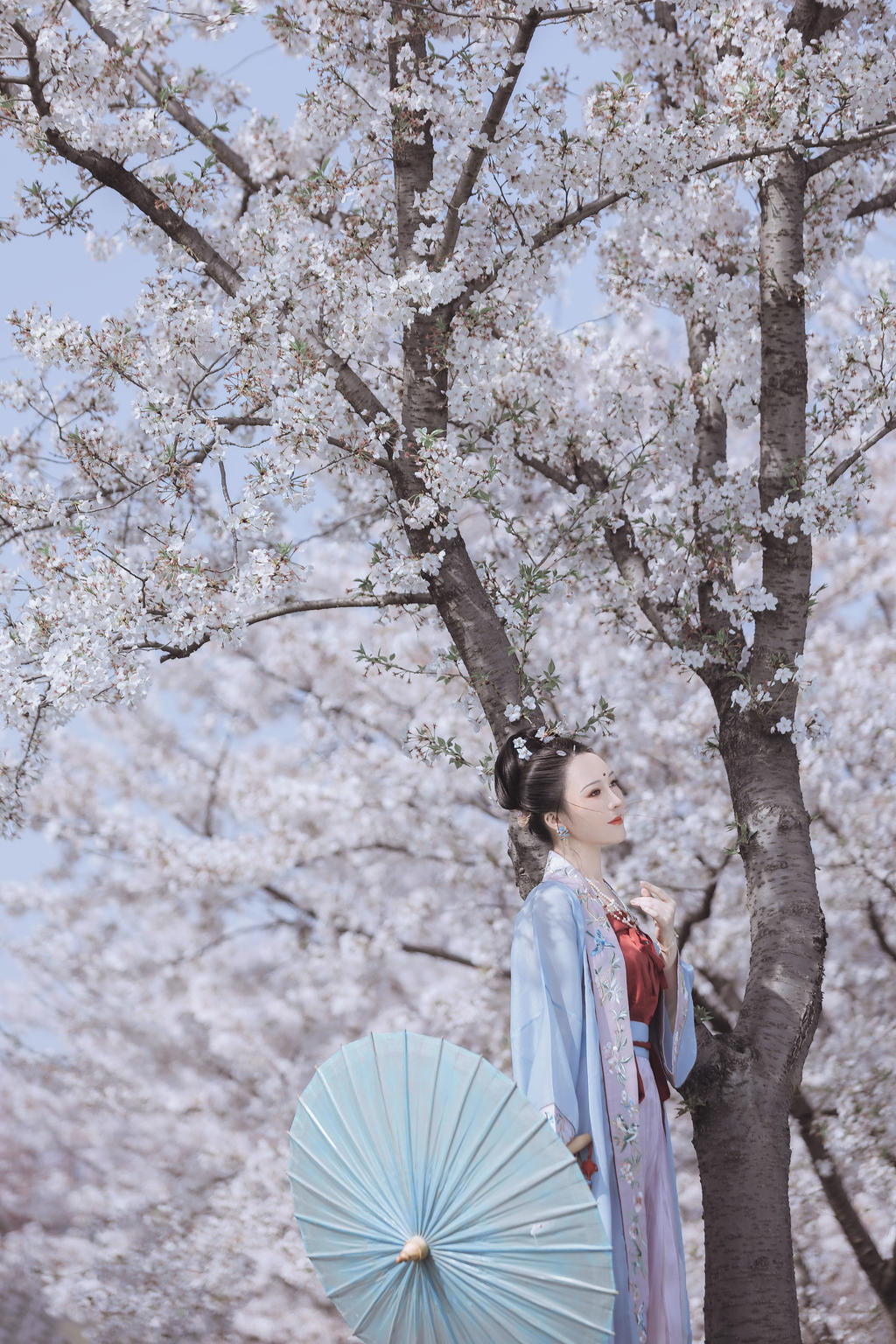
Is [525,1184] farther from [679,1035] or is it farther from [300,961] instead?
[300,961]

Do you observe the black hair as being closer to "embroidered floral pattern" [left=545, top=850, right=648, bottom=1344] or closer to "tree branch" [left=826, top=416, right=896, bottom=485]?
"embroidered floral pattern" [left=545, top=850, right=648, bottom=1344]

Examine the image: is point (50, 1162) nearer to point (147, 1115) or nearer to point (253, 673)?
point (147, 1115)

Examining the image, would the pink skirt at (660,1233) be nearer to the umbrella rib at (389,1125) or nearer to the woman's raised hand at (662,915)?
the woman's raised hand at (662,915)

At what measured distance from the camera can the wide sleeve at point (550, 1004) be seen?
2.61 meters

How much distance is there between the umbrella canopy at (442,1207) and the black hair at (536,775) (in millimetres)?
881

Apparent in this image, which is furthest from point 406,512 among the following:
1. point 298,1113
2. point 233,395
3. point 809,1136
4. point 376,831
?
point 376,831

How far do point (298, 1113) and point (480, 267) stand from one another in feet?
9.81

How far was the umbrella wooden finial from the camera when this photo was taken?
2.24 meters

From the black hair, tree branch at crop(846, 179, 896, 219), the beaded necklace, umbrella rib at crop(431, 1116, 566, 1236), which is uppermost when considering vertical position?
tree branch at crop(846, 179, 896, 219)

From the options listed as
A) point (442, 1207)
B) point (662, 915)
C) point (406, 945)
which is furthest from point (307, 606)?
point (406, 945)

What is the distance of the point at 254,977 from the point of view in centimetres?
855

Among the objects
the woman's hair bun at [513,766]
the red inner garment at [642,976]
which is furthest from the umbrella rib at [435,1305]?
the woman's hair bun at [513,766]

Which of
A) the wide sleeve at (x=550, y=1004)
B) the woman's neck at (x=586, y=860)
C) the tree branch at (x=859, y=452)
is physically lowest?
the wide sleeve at (x=550, y=1004)

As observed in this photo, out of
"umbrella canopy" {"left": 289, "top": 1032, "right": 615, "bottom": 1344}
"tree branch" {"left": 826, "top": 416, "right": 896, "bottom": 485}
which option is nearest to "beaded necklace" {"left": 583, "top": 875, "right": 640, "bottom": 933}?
"umbrella canopy" {"left": 289, "top": 1032, "right": 615, "bottom": 1344}
